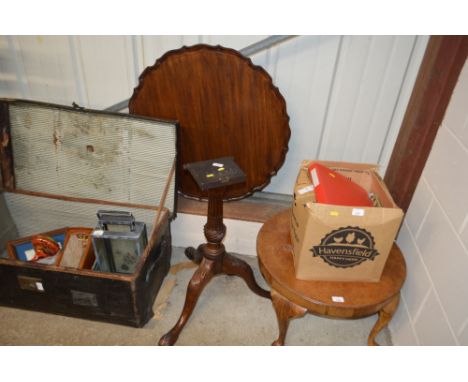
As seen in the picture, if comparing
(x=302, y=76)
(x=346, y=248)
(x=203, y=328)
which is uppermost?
(x=302, y=76)

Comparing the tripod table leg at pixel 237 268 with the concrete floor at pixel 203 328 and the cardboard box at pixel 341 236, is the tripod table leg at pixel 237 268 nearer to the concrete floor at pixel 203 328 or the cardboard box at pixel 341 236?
the concrete floor at pixel 203 328

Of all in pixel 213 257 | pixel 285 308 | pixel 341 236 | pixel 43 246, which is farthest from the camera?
pixel 43 246

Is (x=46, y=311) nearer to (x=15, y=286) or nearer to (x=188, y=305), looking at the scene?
(x=15, y=286)

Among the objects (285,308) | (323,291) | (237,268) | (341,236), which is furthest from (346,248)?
(237,268)

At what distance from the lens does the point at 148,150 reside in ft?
5.80

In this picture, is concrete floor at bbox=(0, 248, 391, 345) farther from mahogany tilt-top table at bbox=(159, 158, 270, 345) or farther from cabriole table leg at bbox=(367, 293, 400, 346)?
cabriole table leg at bbox=(367, 293, 400, 346)

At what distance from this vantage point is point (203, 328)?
70.6 inches

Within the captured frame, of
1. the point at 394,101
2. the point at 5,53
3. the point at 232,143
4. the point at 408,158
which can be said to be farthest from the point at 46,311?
the point at 394,101

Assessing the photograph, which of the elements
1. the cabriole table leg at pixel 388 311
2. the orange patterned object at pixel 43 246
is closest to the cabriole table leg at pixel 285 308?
the cabriole table leg at pixel 388 311

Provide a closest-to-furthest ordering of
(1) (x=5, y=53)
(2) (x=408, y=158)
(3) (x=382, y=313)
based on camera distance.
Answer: (3) (x=382, y=313)
(2) (x=408, y=158)
(1) (x=5, y=53)

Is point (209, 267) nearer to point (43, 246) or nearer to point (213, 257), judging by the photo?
point (213, 257)

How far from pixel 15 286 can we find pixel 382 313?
1.56 m

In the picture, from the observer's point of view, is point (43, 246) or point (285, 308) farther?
point (43, 246)

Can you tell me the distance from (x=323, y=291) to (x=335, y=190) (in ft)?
1.19
